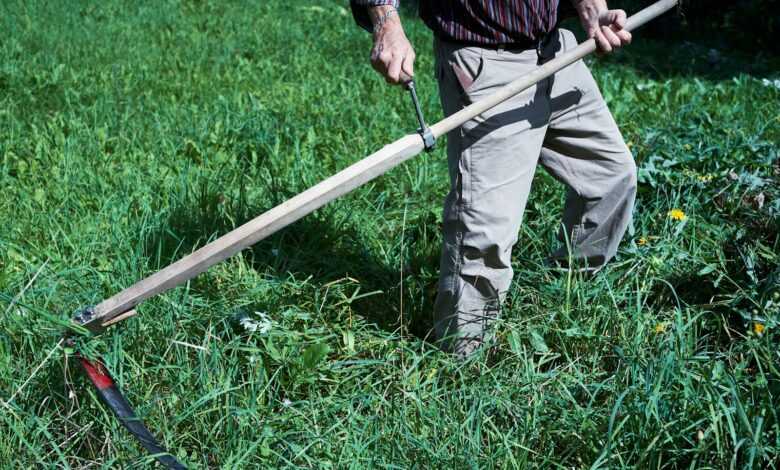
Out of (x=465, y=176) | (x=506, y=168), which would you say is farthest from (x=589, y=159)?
(x=465, y=176)

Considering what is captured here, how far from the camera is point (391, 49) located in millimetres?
2172

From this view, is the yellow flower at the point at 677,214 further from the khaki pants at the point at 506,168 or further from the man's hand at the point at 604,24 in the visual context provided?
the man's hand at the point at 604,24

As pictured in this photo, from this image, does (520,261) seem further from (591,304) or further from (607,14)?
(607,14)

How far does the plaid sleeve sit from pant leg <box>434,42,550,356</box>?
240 millimetres

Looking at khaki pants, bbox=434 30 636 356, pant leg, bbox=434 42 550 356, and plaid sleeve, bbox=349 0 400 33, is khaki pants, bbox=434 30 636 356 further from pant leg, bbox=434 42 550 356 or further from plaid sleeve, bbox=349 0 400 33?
plaid sleeve, bbox=349 0 400 33

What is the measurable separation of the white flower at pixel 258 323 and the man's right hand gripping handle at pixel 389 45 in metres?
0.82

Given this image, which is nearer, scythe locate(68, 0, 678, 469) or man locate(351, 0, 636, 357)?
scythe locate(68, 0, 678, 469)

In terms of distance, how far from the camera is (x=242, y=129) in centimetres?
431

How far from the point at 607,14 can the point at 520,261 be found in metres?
0.94

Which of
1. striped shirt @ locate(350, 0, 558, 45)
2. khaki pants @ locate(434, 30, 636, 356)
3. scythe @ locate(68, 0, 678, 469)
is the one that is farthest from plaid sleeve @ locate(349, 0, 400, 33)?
scythe @ locate(68, 0, 678, 469)

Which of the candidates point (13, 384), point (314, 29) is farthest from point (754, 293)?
point (314, 29)

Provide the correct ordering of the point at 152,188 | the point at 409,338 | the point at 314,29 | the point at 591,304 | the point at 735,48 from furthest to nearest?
the point at 735,48 < the point at 314,29 < the point at 152,188 < the point at 409,338 < the point at 591,304

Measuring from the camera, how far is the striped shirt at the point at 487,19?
7.63 feet

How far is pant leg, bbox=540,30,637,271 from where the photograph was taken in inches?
101
